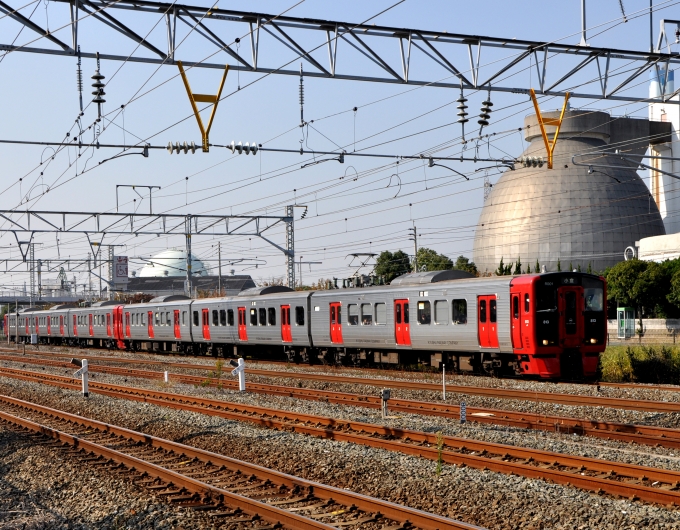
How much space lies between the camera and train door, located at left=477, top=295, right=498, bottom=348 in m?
25.1

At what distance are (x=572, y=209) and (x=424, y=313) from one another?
91.6 m

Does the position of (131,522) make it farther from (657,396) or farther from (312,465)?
(657,396)

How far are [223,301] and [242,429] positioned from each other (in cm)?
2631

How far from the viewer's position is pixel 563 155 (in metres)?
116

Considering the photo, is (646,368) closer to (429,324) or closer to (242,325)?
(429,324)

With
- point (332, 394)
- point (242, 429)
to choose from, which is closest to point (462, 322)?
point (332, 394)

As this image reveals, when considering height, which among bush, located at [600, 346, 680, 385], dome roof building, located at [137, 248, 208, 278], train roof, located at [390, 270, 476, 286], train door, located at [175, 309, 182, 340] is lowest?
bush, located at [600, 346, 680, 385]

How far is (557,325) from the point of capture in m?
24.1

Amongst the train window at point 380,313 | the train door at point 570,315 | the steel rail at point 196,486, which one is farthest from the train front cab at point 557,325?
the steel rail at point 196,486

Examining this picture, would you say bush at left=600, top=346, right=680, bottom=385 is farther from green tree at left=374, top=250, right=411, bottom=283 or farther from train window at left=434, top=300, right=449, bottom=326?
green tree at left=374, top=250, right=411, bottom=283

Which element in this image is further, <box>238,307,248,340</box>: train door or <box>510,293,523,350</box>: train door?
<box>238,307,248,340</box>: train door

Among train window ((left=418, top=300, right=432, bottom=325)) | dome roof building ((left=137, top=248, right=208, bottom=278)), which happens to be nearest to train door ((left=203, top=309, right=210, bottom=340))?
train window ((left=418, top=300, right=432, bottom=325))

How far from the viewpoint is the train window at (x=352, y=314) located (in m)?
32.1

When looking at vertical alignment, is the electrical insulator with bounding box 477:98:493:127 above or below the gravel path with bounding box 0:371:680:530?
above
